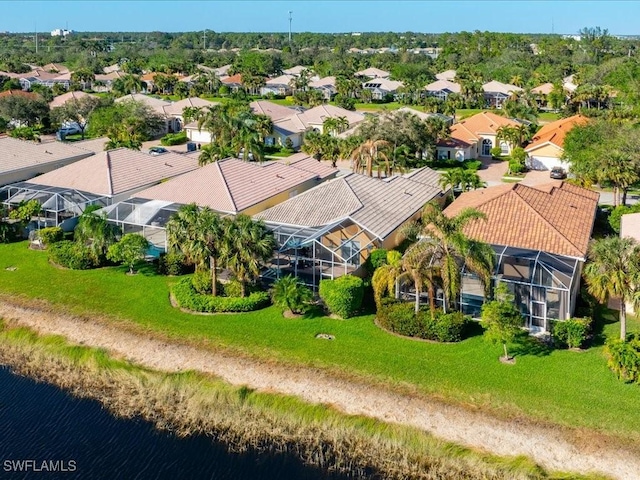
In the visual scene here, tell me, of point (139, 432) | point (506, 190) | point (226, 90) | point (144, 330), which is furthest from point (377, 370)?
point (226, 90)

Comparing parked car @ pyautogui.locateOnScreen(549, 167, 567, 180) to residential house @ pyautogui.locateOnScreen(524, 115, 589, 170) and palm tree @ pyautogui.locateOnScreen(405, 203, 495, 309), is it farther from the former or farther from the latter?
palm tree @ pyautogui.locateOnScreen(405, 203, 495, 309)

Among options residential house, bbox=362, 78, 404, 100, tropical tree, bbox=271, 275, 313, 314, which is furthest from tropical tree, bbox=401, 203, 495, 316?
residential house, bbox=362, 78, 404, 100

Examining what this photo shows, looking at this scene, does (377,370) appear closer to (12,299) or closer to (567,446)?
(567,446)

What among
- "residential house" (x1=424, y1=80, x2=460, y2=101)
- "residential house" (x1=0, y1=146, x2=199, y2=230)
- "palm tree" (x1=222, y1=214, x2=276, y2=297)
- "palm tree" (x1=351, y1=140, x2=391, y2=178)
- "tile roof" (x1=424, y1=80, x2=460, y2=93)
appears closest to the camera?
"palm tree" (x1=222, y1=214, x2=276, y2=297)

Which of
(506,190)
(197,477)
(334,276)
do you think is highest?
(506,190)

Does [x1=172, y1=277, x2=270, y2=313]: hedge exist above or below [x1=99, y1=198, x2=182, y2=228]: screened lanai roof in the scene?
below

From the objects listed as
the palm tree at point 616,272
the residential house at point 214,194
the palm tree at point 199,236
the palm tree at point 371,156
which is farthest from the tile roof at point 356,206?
the palm tree at point 616,272
